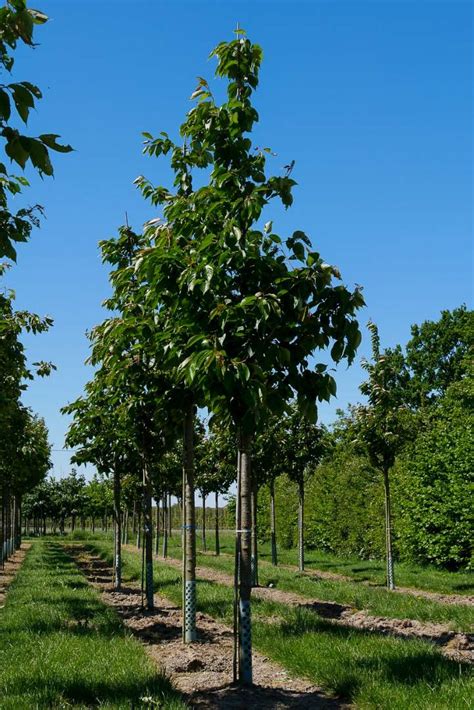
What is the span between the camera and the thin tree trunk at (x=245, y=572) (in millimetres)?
6496

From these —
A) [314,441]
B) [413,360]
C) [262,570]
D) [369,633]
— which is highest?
[413,360]

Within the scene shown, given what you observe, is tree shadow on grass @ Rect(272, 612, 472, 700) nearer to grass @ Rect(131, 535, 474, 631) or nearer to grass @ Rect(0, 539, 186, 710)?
grass @ Rect(0, 539, 186, 710)

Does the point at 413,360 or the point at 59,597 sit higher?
the point at 413,360

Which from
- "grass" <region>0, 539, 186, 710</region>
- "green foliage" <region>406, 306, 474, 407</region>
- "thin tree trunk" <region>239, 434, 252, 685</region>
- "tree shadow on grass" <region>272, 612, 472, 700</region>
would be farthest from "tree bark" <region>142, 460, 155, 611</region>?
"green foliage" <region>406, 306, 474, 407</region>

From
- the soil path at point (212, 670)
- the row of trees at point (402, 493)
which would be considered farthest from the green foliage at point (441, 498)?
the soil path at point (212, 670)

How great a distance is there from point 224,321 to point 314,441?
57.4 feet

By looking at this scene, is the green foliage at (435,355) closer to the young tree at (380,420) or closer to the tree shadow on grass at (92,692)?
the young tree at (380,420)

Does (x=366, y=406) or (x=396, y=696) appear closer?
(x=396, y=696)

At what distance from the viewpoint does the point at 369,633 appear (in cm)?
851

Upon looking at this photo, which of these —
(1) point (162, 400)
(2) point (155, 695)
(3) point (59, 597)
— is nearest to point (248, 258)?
(1) point (162, 400)

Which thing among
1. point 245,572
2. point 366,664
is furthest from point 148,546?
point 366,664

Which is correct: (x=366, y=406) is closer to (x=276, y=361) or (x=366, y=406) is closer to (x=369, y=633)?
(x=369, y=633)

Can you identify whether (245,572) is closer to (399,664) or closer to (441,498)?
(399,664)

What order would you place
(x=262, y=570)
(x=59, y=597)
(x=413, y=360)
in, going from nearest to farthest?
(x=59, y=597) → (x=262, y=570) → (x=413, y=360)
